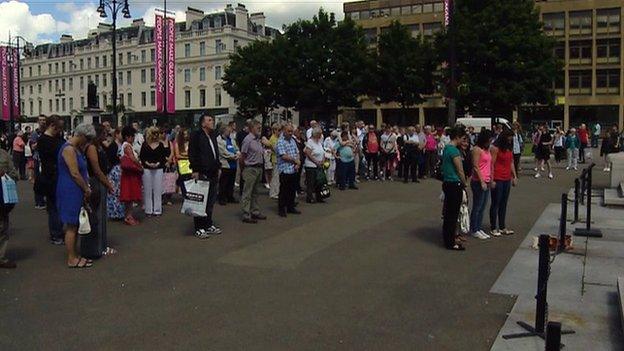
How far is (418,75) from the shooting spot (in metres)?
49.8

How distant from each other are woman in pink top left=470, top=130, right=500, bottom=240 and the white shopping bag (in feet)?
12.9

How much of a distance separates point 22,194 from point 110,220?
6.07 metres

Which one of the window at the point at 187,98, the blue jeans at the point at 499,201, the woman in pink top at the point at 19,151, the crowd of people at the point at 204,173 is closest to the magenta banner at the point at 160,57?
the woman in pink top at the point at 19,151

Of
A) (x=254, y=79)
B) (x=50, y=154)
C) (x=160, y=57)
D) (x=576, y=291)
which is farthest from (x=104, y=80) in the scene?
(x=576, y=291)

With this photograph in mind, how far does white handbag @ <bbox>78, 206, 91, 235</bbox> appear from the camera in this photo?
729 centimetres

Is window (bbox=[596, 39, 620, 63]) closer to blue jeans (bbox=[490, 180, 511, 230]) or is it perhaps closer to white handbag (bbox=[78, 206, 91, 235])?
blue jeans (bbox=[490, 180, 511, 230])

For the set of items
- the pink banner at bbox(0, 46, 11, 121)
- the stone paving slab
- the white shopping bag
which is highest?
the pink banner at bbox(0, 46, 11, 121)

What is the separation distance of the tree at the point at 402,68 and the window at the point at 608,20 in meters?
27.5

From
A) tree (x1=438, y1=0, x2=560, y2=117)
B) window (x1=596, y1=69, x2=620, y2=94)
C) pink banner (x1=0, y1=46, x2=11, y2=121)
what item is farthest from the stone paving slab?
window (x1=596, y1=69, x2=620, y2=94)

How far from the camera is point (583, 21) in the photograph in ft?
223

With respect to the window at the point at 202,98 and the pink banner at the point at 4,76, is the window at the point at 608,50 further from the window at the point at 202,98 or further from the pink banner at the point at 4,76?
the pink banner at the point at 4,76

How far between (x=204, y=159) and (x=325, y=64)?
42.3 m

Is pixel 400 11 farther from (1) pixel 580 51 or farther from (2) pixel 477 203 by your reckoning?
(2) pixel 477 203

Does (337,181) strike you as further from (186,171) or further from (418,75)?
(418,75)
